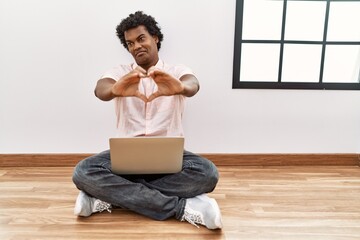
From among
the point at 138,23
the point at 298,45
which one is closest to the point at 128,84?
the point at 138,23

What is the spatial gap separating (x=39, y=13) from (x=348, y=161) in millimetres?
2285

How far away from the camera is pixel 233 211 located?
144 cm

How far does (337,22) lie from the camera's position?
6.78 ft

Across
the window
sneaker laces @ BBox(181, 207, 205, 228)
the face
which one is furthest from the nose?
sneaker laces @ BBox(181, 207, 205, 228)

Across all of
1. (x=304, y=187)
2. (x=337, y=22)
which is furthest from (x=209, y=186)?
(x=337, y=22)

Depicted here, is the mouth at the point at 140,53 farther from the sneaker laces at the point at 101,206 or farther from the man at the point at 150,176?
the sneaker laces at the point at 101,206

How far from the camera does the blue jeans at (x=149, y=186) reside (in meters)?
1.35

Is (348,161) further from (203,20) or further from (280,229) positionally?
(203,20)

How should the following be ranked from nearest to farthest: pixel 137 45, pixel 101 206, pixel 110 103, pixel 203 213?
pixel 203 213, pixel 101 206, pixel 137 45, pixel 110 103

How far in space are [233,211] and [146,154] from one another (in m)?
0.50

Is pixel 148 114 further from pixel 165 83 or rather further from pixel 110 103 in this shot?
pixel 110 103

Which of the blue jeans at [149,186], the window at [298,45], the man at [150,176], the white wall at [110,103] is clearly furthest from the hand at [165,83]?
the window at [298,45]

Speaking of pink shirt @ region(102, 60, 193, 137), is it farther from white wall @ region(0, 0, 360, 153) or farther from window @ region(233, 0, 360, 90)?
window @ region(233, 0, 360, 90)

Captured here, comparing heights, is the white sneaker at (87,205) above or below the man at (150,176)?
below
